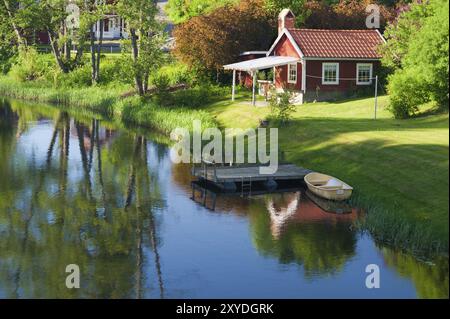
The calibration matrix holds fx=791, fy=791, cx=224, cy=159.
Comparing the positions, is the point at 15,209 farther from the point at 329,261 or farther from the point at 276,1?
the point at 276,1

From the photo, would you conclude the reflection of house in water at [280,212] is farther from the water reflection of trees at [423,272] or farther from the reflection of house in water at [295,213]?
the water reflection of trees at [423,272]

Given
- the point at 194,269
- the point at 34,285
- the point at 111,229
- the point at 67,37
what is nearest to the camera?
the point at 34,285

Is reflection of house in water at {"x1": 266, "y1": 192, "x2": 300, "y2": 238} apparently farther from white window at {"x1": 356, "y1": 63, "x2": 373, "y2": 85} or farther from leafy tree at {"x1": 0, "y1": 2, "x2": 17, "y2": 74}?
leafy tree at {"x1": 0, "y1": 2, "x2": 17, "y2": 74}

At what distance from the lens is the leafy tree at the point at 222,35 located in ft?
219

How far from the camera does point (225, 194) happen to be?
3872 cm

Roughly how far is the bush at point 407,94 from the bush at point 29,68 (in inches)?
1910

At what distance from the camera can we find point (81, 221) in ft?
109

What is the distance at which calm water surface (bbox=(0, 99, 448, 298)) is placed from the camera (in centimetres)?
2533

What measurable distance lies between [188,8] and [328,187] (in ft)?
198

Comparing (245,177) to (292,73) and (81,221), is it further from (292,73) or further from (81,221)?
Answer: (292,73)

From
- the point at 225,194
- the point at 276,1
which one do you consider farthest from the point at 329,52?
the point at 225,194

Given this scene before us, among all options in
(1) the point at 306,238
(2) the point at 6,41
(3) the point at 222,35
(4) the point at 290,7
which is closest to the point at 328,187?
(1) the point at 306,238
